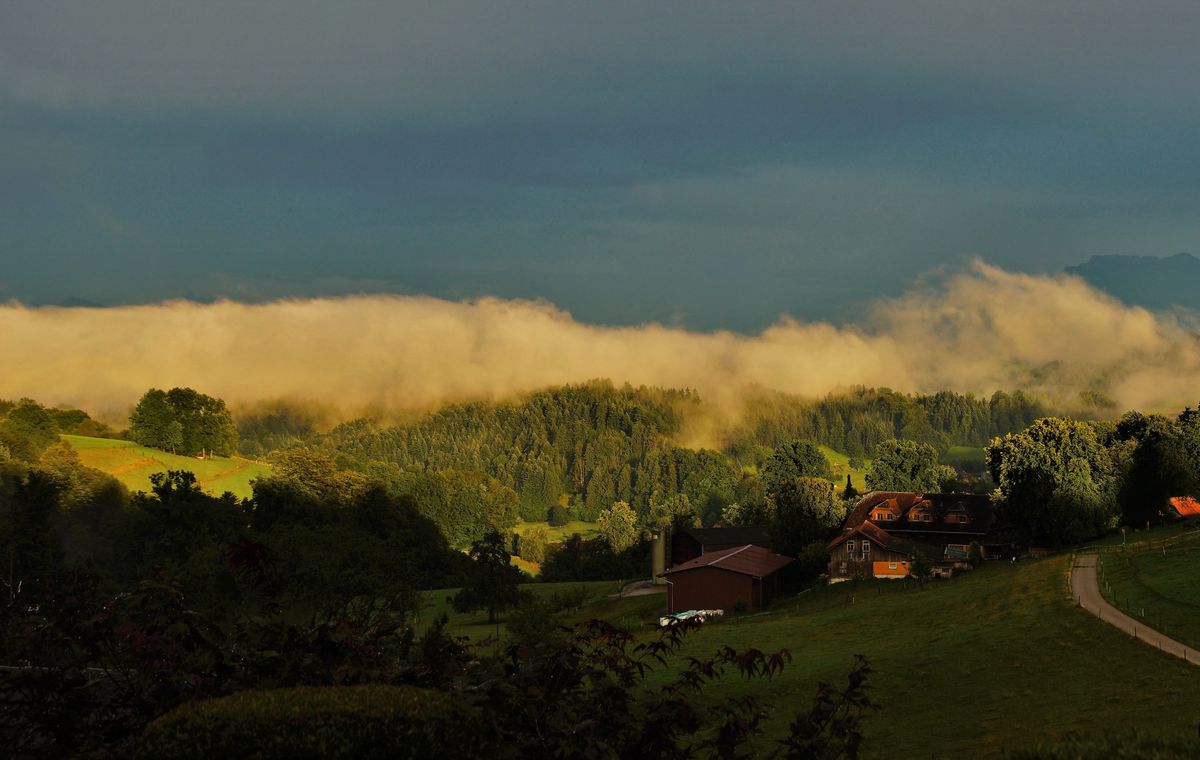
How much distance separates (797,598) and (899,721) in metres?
51.2

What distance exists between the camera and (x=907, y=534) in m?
110

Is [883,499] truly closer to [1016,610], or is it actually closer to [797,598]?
[797,598]

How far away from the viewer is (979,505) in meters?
111

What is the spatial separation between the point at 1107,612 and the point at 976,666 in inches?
451

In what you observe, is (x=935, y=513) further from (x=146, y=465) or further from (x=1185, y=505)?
(x=146, y=465)

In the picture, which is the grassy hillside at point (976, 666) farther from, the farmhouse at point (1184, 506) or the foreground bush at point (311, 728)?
the farmhouse at point (1184, 506)

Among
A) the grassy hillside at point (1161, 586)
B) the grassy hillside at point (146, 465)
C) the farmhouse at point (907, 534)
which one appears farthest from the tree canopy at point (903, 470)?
the grassy hillside at point (146, 465)

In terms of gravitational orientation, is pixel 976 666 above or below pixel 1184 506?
below

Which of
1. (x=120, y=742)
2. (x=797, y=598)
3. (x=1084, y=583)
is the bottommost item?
(x=797, y=598)

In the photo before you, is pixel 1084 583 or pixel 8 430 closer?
pixel 1084 583

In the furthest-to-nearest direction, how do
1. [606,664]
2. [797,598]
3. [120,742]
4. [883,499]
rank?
1. [883,499]
2. [797,598]
3. [606,664]
4. [120,742]

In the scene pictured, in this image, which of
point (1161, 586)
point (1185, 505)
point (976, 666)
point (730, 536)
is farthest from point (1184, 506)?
point (976, 666)

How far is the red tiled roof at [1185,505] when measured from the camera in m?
100

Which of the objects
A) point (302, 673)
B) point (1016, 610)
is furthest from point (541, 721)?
point (1016, 610)
